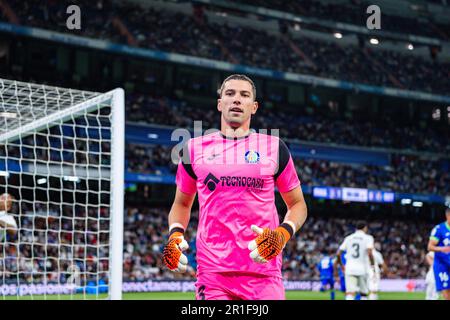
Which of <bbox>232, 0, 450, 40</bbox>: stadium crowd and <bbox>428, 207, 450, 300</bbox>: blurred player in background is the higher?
<bbox>232, 0, 450, 40</bbox>: stadium crowd

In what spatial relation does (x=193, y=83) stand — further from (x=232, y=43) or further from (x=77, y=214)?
(x=77, y=214)

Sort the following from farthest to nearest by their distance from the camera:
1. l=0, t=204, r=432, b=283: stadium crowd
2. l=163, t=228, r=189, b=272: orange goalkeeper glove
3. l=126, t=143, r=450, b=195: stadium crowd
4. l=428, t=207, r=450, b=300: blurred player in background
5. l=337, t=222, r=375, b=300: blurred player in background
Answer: l=126, t=143, r=450, b=195: stadium crowd < l=0, t=204, r=432, b=283: stadium crowd < l=337, t=222, r=375, b=300: blurred player in background < l=428, t=207, r=450, b=300: blurred player in background < l=163, t=228, r=189, b=272: orange goalkeeper glove

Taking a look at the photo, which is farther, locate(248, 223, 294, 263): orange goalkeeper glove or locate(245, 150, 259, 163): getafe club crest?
locate(245, 150, 259, 163): getafe club crest

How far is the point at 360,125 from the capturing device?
4616 centimetres

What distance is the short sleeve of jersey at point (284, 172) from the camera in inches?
177

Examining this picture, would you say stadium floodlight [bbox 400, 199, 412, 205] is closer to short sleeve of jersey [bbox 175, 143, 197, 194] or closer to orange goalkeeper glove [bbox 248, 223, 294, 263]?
short sleeve of jersey [bbox 175, 143, 197, 194]

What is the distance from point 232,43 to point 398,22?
1378 cm

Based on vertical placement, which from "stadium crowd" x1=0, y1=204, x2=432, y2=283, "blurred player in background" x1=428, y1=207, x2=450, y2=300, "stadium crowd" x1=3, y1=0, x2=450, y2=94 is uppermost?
"stadium crowd" x1=3, y1=0, x2=450, y2=94

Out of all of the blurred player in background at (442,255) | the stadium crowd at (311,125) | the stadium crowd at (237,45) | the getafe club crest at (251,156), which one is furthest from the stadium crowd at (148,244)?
the getafe club crest at (251,156)

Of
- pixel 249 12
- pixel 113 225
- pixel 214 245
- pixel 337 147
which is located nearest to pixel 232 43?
pixel 249 12

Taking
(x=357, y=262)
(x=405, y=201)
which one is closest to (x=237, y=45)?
(x=405, y=201)

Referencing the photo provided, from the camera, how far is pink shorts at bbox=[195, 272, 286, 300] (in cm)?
416

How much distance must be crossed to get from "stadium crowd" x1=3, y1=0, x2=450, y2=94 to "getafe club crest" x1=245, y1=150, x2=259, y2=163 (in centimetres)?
3091

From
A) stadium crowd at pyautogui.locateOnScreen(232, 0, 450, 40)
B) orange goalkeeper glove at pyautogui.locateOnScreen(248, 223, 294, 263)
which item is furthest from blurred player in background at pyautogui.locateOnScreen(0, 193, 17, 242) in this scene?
stadium crowd at pyautogui.locateOnScreen(232, 0, 450, 40)
